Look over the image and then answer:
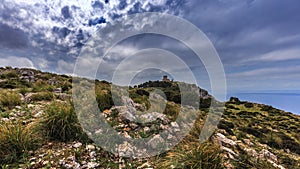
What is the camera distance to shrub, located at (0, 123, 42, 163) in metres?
4.29

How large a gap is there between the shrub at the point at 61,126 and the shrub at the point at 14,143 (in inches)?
18.5

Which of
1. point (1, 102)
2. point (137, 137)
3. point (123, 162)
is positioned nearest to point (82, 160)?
point (123, 162)

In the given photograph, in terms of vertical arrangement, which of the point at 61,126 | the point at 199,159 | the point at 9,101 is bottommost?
the point at 199,159

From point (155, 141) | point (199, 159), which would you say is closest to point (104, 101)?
point (155, 141)

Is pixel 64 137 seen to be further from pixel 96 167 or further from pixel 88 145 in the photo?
pixel 96 167

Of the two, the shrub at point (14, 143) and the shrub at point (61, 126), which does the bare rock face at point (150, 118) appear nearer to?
the shrub at point (61, 126)

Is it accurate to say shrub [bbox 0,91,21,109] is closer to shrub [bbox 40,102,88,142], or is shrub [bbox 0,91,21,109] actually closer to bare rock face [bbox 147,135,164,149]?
shrub [bbox 40,102,88,142]

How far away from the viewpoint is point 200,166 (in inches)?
150

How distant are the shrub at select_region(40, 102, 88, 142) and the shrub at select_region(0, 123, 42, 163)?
470mm

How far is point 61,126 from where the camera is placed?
5324 mm

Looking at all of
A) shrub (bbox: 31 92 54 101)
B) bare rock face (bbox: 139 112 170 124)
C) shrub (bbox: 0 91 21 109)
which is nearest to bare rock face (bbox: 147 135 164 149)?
bare rock face (bbox: 139 112 170 124)

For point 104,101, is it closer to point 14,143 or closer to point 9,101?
point 9,101

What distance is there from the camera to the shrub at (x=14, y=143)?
4293mm

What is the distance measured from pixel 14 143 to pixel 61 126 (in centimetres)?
117
